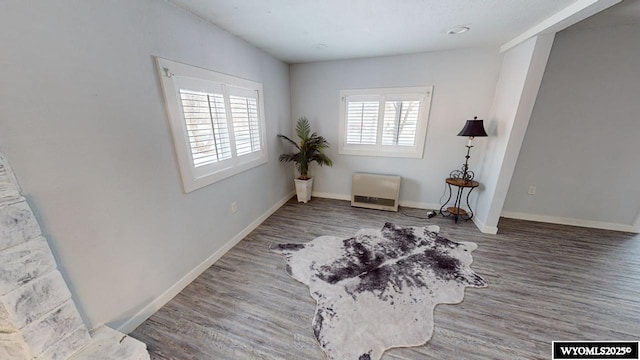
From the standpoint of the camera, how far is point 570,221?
3.02m

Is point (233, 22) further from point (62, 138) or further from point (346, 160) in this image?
point (346, 160)

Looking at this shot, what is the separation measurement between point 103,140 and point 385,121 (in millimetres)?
3255

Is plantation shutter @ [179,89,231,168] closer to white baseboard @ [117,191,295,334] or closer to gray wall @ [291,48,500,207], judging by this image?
white baseboard @ [117,191,295,334]

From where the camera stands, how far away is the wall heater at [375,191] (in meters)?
3.52

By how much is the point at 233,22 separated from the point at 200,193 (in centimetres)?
165

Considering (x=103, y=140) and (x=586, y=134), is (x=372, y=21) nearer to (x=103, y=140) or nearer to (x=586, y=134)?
(x=103, y=140)

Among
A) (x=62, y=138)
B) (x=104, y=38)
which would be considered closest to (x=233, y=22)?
(x=104, y=38)

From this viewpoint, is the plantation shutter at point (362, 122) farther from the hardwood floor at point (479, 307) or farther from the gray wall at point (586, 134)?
the gray wall at point (586, 134)

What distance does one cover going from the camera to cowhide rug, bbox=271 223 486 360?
1531 millimetres

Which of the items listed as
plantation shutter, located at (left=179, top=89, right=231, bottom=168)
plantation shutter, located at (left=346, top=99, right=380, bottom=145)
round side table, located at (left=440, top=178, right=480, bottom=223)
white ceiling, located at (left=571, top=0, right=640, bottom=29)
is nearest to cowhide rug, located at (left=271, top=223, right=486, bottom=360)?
round side table, located at (left=440, top=178, right=480, bottom=223)

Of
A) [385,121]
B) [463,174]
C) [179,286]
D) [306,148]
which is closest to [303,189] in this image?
[306,148]

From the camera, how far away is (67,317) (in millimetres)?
1159

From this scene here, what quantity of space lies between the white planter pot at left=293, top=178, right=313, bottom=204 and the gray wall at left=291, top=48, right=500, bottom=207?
35 cm

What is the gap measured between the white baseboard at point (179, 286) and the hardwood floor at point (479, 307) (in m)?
0.05
